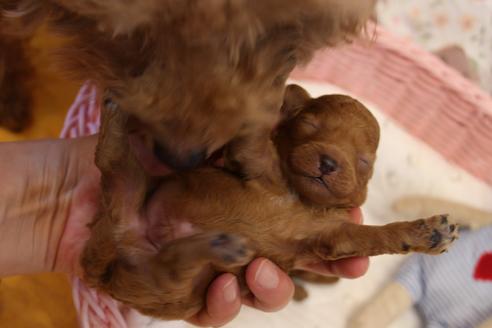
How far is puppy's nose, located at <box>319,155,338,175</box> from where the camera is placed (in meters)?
1.27

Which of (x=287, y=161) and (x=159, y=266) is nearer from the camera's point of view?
(x=159, y=266)

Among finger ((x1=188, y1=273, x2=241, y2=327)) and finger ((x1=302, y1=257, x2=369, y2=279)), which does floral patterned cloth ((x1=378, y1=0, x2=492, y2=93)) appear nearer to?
finger ((x1=302, y1=257, x2=369, y2=279))

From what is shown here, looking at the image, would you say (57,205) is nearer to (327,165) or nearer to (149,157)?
(149,157)

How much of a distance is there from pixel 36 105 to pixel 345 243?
5.32 feet

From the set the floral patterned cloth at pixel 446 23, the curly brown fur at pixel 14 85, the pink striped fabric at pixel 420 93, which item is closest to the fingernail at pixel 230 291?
the pink striped fabric at pixel 420 93

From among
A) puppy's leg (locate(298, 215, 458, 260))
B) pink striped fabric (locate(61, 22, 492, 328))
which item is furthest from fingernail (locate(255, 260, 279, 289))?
pink striped fabric (locate(61, 22, 492, 328))

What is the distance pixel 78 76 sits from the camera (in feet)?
3.99

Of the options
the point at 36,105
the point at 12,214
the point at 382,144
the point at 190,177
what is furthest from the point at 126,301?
the point at 382,144

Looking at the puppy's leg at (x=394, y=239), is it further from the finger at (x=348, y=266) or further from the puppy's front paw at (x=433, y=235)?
the finger at (x=348, y=266)

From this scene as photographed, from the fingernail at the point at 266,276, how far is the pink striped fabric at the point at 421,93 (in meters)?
Answer: 1.29

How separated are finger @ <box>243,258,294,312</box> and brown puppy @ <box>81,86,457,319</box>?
3 cm

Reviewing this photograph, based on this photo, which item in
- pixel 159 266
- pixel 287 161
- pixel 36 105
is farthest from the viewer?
pixel 36 105

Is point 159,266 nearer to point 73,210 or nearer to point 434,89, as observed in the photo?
point 73,210

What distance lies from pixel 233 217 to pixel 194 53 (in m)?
0.41
